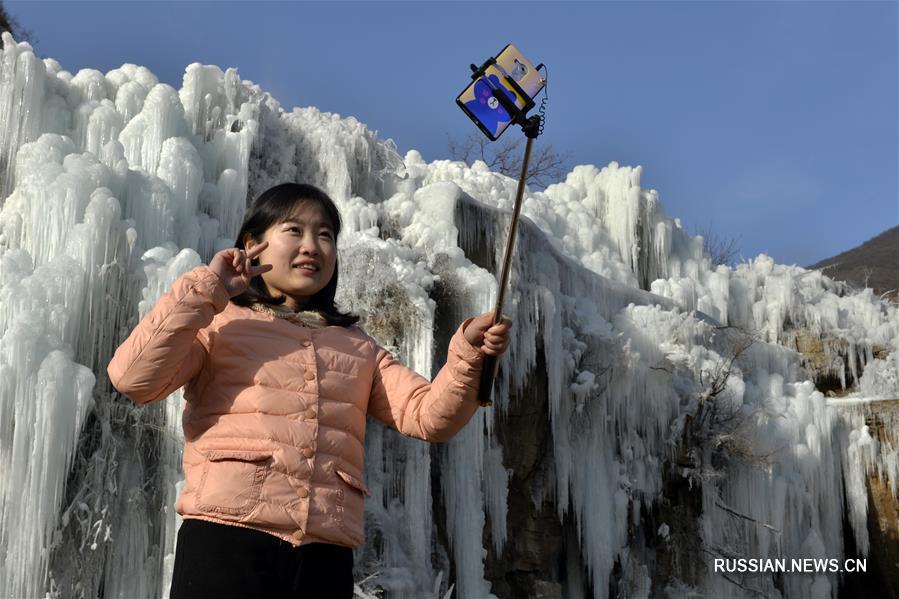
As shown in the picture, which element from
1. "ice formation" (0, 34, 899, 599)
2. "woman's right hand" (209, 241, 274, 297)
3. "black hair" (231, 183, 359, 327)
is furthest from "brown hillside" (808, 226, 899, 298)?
"woman's right hand" (209, 241, 274, 297)

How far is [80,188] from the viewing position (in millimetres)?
6883

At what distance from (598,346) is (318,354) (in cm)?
802

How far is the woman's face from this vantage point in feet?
8.24

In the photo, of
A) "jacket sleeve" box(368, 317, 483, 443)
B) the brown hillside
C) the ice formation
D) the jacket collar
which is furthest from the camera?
the brown hillside

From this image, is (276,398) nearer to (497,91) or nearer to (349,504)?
(349,504)

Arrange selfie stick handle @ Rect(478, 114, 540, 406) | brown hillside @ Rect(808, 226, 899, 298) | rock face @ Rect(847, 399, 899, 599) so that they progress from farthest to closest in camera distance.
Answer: brown hillside @ Rect(808, 226, 899, 298) < rock face @ Rect(847, 399, 899, 599) < selfie stick handle @ Rect(478, 114, 540, 406)

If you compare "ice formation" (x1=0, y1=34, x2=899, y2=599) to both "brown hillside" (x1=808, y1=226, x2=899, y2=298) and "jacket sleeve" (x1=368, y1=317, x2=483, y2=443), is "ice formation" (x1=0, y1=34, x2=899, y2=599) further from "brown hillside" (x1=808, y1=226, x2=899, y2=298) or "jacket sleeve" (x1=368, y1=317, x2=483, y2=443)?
"brown hillside" (x1=808, y1=226, x2=899, y2=298)

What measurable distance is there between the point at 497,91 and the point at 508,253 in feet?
1.26

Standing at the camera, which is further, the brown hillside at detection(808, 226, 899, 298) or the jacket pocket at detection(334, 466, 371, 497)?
the brown hillside at detection(808, 226, 899, 298)

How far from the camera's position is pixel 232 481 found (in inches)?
86.4

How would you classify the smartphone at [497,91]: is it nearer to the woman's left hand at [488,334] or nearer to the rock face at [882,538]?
Result: the woman's left hand at [488,334]

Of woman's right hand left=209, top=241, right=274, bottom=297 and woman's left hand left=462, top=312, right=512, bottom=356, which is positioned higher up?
woman's right hand left=209, top=241, right=274, bottom=297

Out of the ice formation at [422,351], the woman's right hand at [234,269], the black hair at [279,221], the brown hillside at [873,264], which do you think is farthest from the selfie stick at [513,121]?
the brown hillside at [873,264]

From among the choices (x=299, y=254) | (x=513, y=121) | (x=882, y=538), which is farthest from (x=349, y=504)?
(x=882, y=538)
